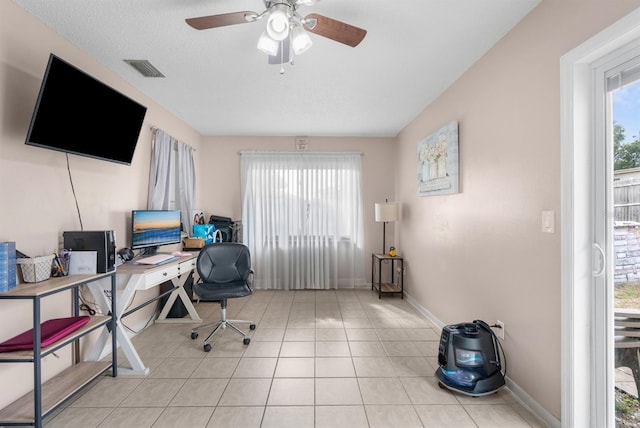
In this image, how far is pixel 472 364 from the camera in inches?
81.3

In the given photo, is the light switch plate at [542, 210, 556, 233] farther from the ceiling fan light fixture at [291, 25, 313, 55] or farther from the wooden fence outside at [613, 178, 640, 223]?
the ceiling fan light fixture at [291, 25, 313, 55]

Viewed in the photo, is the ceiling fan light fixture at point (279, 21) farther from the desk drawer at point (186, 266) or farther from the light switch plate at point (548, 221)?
the desk drawer at point (186, 266)

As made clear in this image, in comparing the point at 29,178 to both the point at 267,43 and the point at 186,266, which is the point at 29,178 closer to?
the point at 186,266

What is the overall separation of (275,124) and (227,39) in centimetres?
201

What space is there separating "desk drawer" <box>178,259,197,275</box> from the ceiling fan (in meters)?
2.27

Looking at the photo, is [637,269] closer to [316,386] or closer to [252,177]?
[316,386]

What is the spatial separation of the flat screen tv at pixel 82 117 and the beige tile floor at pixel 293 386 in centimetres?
180

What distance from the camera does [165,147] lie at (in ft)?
11.7

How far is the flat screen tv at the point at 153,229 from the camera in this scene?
2.91 metres

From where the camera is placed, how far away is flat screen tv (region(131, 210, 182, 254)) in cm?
291

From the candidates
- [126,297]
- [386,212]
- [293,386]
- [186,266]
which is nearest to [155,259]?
[186,266]

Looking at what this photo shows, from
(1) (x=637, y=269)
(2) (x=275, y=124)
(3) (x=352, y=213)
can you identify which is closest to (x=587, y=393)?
(1) (x=637, y=269)

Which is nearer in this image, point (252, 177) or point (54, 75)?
point (54, 75)

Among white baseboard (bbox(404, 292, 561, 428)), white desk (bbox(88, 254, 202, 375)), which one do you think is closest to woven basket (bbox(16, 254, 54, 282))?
white desk (bbox(88, 254, 202, 375))
